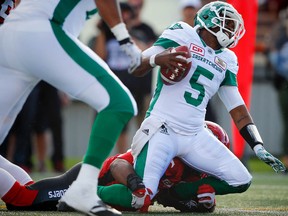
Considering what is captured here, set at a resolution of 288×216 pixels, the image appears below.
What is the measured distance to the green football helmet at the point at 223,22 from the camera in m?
5.20

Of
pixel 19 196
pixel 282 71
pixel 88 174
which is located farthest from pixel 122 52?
pixel 88 174

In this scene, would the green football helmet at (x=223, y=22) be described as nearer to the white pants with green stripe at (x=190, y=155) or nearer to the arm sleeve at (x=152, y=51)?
the arm sleeve at (x=152, y=51)

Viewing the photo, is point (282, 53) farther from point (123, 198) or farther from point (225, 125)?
point (123, 198)

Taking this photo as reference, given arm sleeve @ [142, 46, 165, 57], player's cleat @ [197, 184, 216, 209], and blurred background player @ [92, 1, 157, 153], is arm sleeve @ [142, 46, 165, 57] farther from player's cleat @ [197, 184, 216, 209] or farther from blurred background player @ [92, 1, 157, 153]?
→ blurred background player @ [92, 1, 157, 153]

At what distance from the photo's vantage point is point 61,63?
13.6ft

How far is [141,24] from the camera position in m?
9.39

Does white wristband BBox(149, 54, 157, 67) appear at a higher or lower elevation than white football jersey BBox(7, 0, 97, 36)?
lower

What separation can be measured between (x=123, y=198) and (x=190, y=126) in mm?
607

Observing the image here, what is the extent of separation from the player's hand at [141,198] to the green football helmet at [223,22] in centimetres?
105

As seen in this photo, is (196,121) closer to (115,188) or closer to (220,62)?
(220,62)

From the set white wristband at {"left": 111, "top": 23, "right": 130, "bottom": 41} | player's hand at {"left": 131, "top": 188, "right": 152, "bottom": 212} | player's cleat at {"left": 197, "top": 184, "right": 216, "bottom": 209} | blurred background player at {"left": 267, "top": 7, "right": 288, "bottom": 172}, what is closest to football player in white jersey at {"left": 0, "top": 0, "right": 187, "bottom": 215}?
white wristband at {"left": 111, "top": 23, "right": 130, "bottom": 41}

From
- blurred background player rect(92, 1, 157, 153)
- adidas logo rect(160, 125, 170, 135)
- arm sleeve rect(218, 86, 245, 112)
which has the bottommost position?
blurred background player rect(92, 1, 157, 153)

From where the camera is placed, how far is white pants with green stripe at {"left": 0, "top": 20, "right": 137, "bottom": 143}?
414 centimetres

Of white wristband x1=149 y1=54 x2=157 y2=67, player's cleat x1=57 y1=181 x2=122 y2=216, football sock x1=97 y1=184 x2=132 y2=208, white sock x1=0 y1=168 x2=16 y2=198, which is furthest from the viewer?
football sock x1=97 y1=184 x2=132 y2=208
